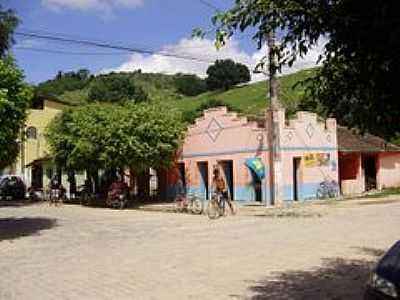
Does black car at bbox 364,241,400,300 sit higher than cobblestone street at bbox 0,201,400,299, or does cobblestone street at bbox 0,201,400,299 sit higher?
black car at bbox 364,241,400,300

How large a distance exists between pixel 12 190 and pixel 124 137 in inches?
733

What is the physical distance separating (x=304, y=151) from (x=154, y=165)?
7397mm

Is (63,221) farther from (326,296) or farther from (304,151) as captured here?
(326,296)

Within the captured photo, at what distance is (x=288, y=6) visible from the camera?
6.55m

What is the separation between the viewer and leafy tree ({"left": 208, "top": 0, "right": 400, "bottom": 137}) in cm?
625

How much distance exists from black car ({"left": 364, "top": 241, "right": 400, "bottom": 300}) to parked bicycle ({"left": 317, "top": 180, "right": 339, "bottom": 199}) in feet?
94.0

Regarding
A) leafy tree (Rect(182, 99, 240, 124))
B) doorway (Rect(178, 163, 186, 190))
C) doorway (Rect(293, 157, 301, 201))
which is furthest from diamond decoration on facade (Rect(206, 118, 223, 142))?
leafy tree (Rect(182, 99, 240, 124))

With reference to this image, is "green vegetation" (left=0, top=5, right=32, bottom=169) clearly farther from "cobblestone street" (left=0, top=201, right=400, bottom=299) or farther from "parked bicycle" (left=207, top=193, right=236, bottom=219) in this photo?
"parked bicycle" (left=207, top=193, right=236, bottom=219)

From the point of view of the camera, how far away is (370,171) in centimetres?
4091

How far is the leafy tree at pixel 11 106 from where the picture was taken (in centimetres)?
1948

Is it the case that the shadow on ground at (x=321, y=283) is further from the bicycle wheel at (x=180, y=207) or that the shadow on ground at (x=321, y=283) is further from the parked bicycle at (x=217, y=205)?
the bicycle wheel at (x=180, y=207)

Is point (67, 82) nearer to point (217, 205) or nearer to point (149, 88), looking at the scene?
point (149, 88)

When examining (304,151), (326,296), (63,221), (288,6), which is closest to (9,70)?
(63,221)

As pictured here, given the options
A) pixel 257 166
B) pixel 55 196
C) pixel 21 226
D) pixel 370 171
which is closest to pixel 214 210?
pixel 21 226
